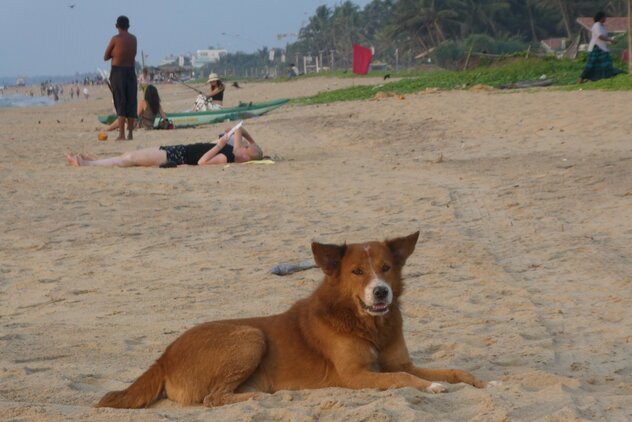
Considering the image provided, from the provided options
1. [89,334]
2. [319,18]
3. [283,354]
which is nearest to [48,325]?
[89,334]

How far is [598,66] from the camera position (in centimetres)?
2258

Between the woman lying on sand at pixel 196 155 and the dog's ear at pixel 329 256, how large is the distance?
10.1 metres

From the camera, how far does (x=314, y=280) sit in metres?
7.92

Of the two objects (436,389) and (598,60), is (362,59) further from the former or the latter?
(436,389)

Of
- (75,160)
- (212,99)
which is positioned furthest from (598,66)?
(75,160)

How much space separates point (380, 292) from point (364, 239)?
4.41 m

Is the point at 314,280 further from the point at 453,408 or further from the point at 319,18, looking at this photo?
the point at 319,18

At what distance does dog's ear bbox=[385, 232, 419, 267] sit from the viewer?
17.3 ft

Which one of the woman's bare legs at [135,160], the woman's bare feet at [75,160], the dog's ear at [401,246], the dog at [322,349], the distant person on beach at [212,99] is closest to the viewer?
the dog at [322,349]

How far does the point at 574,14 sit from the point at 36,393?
88.1 m

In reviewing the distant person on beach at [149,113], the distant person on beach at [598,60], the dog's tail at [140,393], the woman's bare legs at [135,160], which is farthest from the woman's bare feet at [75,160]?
the distant person on beach at [598,60]

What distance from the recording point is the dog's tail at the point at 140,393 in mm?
4840

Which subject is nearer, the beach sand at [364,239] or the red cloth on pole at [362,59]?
the beach sand at [364,239]

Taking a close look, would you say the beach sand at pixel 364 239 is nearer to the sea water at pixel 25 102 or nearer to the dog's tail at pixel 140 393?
the dog's tail at pixel 140 393
